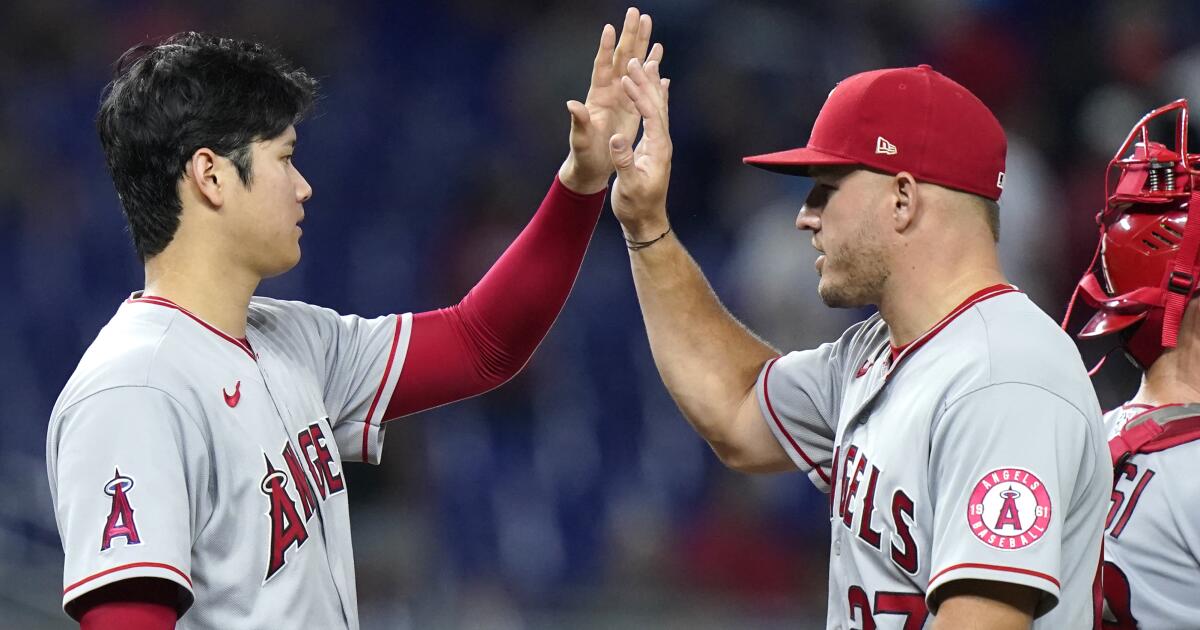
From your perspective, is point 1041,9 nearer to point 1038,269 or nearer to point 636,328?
point 1038,269

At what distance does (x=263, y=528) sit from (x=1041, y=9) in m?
5.09

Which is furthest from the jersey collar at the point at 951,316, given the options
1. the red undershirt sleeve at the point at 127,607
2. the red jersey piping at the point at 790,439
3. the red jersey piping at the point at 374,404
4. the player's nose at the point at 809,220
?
the red undershirt sleeve at the point at 127,607

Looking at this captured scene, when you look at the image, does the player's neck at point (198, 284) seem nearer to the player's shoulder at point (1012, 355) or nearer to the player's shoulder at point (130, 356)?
the player's shoulder at point (130, 356)

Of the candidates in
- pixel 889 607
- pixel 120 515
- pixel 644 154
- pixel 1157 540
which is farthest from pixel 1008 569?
pixel 120 515

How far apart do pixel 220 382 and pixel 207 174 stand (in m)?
0.37

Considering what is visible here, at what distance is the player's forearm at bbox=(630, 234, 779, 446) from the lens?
2.87 meters

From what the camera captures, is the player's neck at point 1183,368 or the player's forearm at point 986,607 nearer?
the player's forearm at point 986,607

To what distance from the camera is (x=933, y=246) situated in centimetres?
231

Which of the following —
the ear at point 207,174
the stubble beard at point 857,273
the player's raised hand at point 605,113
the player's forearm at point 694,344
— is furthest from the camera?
the player's forearm at point 694,344

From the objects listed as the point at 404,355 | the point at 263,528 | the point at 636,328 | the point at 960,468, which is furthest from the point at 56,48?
the point at 960,468

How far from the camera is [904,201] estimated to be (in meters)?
2.32

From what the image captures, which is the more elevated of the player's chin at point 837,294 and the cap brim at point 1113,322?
the player's chin at point 837,294

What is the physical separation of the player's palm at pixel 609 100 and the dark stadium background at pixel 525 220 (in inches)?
102

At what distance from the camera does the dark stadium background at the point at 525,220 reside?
16.8 ft
